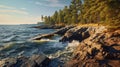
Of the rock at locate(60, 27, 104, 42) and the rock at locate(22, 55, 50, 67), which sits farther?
the rock at locate(60, 27, 104, 42)

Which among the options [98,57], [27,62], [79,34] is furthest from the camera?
[79,34]

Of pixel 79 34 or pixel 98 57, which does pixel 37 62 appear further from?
pixel 79 34

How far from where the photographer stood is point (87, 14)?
192 feet

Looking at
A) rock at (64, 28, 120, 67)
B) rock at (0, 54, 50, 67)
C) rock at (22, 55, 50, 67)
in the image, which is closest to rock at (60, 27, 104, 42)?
rock at (64, 28, 120, 67)

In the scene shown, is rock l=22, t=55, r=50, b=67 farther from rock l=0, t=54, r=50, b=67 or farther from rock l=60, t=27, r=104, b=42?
rock l=60, t=27, r=104, b=42

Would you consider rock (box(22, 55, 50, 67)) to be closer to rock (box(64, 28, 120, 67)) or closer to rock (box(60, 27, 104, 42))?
rock (box(64, 28, 120, 67))

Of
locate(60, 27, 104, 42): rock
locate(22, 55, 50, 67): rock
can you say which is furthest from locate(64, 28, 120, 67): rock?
locate(60, 27, 104, 42): rock

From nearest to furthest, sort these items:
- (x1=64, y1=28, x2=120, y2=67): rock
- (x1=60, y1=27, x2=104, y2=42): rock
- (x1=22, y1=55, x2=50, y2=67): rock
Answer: (x1=64, y1=28, x2=120, y2=67): rock
(x1=22, y1=55, x2=50, y2=67): rock
(x1=60, y1=27, x2=104, y2=42): rock

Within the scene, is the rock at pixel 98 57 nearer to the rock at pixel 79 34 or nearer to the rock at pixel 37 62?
the rock at pixel 37 62

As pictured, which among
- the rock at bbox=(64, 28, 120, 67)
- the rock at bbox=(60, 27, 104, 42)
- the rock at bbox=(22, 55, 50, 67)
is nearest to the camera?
the rock at bbox=(64, 28, 120, 67)

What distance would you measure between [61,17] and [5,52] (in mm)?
78309

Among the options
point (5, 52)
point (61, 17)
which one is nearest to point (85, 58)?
point (5, 52)

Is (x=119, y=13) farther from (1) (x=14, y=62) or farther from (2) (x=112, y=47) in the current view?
(1) (x=14, y=62)

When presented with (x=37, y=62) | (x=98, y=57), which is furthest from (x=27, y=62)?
(x=98, y=57)
